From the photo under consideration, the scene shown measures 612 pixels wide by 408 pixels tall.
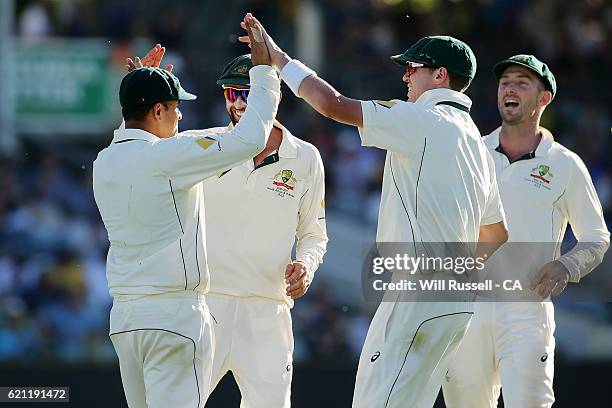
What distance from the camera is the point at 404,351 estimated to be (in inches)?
228

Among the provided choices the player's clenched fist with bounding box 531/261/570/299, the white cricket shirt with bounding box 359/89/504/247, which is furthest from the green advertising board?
the white cricket shirt with bounding box 359/89/504/247

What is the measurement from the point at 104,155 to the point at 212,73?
857 cm

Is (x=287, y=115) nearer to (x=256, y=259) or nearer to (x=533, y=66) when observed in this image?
(x=533, y=66)

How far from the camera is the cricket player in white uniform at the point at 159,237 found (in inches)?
221

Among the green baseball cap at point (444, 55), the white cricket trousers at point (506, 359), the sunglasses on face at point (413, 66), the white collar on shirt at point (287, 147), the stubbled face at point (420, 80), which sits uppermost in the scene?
the green baseball cap at point (444, 55)

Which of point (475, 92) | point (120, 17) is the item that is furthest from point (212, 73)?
point (475, 92)

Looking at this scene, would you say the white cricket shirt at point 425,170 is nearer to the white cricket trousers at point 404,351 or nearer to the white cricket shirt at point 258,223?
the white cricket trousers at point 404,351

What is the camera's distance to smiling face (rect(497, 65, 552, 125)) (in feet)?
23.6

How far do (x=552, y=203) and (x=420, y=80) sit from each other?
147cm

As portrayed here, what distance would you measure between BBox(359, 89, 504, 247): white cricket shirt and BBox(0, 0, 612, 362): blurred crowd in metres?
5.96

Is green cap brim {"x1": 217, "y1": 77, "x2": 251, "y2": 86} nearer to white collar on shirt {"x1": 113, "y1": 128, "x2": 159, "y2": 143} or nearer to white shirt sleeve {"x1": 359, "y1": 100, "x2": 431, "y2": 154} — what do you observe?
white collar on shirt {"x1": 113, "y1": 128, "x2": 159, "y2": 143}

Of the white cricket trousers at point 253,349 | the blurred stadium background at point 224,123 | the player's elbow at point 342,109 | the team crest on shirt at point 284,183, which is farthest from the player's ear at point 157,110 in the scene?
the blurred stadium background at point 224,123

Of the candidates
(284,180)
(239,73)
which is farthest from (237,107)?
(284,180)

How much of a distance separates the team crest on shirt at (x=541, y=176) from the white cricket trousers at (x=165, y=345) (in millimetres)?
2341
